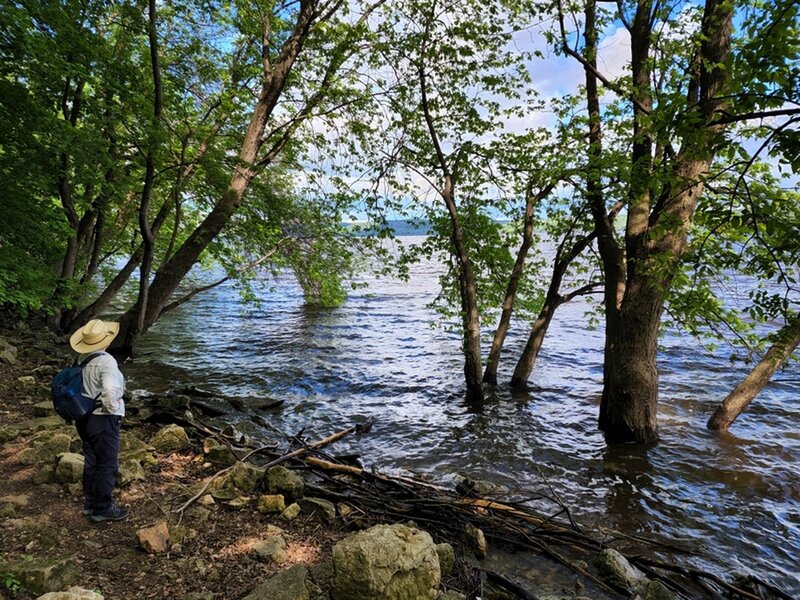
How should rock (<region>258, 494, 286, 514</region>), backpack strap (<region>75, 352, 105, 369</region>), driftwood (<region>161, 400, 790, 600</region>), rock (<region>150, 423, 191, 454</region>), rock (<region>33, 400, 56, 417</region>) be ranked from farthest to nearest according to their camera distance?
1. rock (<region>33, 400, 56, 417</region>)
2. rock (<region>150, 423, 191, 454</region>)
3. rock (<region>258, 494, 286, 514</region>)
4. driftwood (<region>161, 400, 790, 600</region>)
5. backpack strap (<region>75, 352, 105, 369</region>)

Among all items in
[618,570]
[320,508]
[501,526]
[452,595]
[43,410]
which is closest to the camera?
[452,595]

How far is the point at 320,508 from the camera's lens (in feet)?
17.0

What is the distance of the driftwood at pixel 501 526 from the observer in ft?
15.7

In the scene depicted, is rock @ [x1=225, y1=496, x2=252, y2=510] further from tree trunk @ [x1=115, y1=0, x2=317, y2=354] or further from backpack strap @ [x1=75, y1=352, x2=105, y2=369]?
tree trunk @ [x1=115, y1=0, x2=317, y2=354]

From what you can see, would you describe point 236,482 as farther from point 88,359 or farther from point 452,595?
point 452,595

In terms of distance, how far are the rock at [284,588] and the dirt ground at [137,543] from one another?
26 cm

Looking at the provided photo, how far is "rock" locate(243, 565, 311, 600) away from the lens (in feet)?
11.1

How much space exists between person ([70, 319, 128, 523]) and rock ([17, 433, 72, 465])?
4.22 ft

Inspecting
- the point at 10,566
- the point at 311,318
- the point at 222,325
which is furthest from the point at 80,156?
the point at 311,318

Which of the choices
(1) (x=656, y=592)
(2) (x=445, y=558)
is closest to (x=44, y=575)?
(2) (x=445, y=558)

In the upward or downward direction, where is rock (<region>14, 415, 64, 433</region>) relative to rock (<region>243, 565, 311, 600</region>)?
upward

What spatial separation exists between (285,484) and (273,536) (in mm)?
1030

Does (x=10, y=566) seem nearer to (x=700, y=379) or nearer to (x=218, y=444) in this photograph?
(x=218, y=444)

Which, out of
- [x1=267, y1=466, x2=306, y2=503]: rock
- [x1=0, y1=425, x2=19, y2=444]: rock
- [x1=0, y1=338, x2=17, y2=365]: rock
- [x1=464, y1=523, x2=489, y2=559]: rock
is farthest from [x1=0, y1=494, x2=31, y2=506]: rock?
[x1=0, y1=338, x2=17, y2=365]: rock
